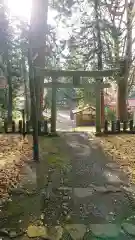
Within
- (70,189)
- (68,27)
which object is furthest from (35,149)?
(68,27)

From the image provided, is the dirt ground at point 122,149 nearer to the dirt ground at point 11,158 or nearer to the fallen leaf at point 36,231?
the dirt ground at point 11,158

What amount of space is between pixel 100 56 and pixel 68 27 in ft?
11.2

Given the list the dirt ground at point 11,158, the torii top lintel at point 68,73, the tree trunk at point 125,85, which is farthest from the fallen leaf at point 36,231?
the tree trunk at point 125,85

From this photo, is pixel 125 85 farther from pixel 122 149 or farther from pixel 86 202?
pixel 86 202

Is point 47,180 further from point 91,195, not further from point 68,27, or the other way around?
point 68,27

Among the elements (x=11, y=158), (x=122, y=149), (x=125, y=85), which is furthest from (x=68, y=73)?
(x=125, y=85)

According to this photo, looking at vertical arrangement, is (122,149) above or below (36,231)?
above

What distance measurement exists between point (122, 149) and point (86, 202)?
14.4 feet

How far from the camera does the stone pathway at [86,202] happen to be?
3.82 metres

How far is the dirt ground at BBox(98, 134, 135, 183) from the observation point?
22.9ft

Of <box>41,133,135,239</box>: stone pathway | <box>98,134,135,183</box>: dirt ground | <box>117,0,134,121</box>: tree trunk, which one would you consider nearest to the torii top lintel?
<box>98,134,135,183</box>: dirt ground

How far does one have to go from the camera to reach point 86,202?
15.6 ft

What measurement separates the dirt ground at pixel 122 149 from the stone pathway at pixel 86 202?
0.25 m

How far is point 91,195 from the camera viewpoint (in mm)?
5059
